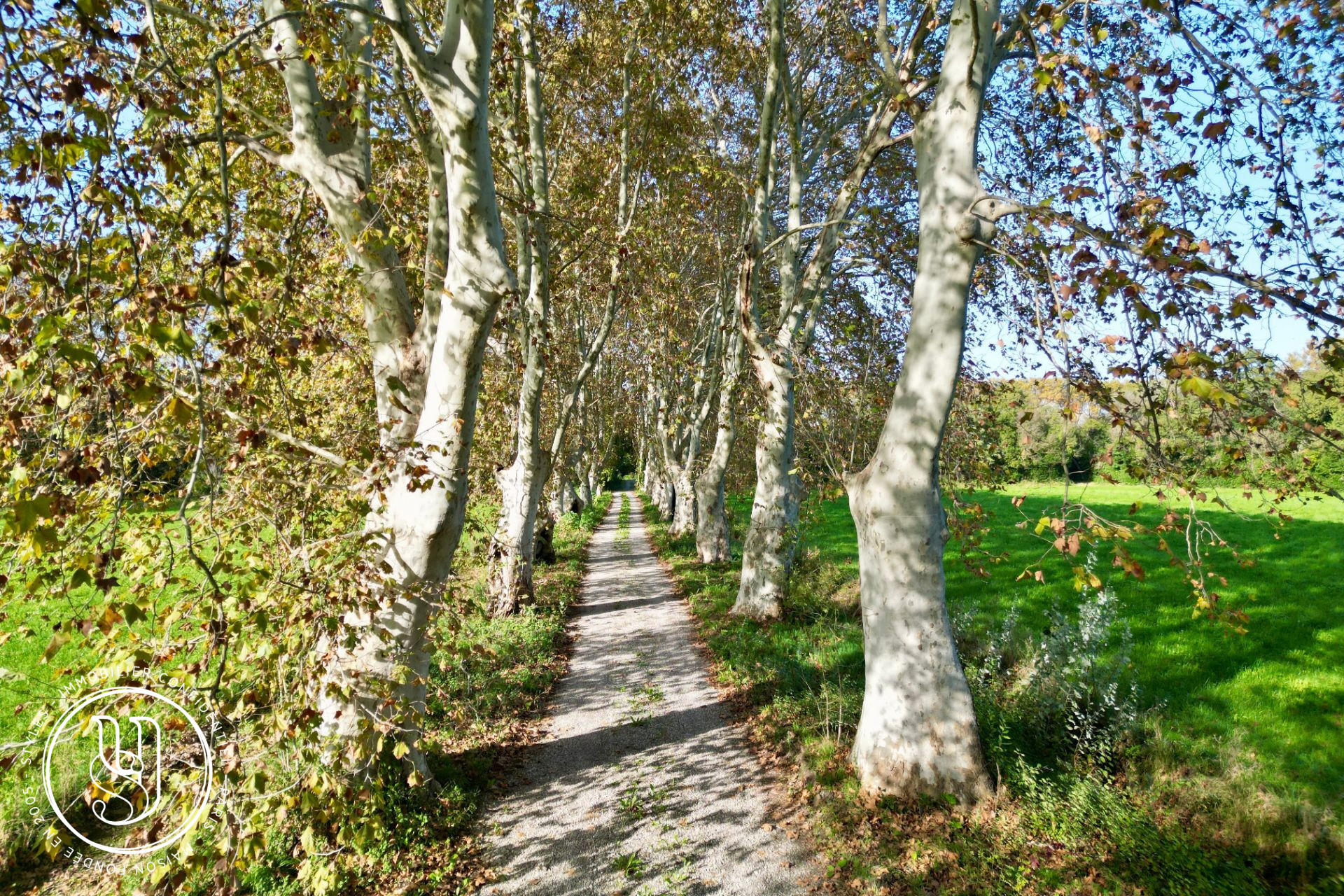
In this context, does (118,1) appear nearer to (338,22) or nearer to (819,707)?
(338,22)

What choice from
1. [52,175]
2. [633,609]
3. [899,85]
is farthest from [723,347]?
[52,175]

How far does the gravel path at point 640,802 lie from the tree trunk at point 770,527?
1833 millimetres

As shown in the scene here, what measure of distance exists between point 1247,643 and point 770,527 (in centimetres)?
650

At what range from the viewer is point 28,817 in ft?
16.5

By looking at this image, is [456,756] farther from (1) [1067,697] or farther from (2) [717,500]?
(2) [717,500]

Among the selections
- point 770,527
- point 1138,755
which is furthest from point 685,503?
point 1138,755

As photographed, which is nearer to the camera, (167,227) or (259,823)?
(167,227)

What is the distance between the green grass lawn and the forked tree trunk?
0.91 m

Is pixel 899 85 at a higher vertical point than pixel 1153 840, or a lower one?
higher

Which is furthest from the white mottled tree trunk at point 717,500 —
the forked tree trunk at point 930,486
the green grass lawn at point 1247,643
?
the forked tree trunk at point 930,486

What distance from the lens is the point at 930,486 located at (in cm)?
525

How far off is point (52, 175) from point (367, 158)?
10.9ft

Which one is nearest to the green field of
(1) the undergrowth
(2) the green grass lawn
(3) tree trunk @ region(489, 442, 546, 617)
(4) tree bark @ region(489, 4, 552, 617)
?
(2) the green grass lawn

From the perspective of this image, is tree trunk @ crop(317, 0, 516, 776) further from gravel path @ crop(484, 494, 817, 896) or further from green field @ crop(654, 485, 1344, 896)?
green field @ crop(654, 485, 1344, 896)
